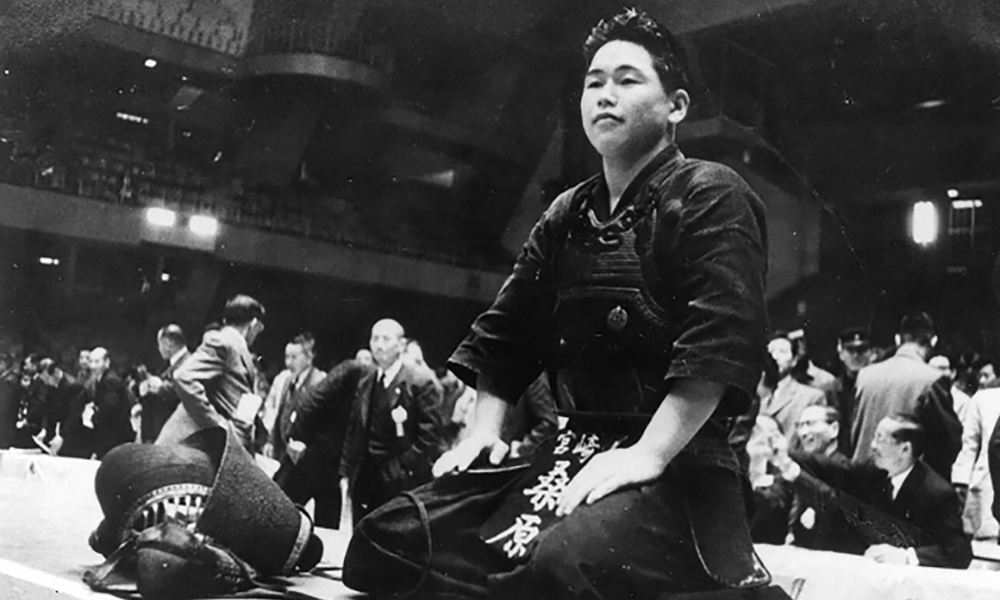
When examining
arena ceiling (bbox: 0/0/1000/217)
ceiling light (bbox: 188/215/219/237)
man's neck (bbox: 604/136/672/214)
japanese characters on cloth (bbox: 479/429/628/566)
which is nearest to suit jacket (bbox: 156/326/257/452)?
ceiling light (bbox: 188/215/219/237)

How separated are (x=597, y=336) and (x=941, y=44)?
892 millimetres

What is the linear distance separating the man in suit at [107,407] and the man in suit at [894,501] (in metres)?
1.62

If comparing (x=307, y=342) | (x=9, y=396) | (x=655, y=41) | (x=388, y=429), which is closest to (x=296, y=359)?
(x=307, y=342)

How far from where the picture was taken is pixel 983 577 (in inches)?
72.4

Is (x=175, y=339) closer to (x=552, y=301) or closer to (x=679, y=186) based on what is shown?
(x=552, y=301)

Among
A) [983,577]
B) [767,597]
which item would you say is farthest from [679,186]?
[983,577]

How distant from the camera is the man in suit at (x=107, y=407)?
2.49m

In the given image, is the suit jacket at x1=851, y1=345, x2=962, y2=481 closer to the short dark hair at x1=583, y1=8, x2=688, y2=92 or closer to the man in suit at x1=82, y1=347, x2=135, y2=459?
the short dark hair at x1=583, y1=8, x2=688, y2=92

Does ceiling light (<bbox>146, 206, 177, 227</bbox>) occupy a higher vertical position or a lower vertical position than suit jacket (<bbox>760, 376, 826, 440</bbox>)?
higher

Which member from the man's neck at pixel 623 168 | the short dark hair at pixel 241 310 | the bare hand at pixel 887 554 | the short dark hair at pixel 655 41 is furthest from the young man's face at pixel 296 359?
the bare hand at pixel 887 554

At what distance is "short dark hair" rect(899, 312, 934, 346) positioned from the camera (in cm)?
187

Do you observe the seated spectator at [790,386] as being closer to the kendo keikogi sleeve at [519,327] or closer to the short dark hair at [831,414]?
the short dark hair at [831,414]

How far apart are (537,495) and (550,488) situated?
1.2 inches

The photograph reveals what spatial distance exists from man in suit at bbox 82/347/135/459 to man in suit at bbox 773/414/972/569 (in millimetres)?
1620
